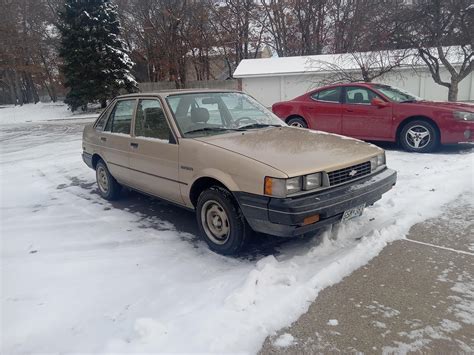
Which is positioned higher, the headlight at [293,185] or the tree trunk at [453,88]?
the tree trunk at [453,88]

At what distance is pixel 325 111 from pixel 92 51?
70.1ft

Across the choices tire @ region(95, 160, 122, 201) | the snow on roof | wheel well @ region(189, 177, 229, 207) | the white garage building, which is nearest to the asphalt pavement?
wheel well @ region(189, 177, 229, 207)

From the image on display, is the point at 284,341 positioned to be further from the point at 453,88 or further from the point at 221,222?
the point at 453,88

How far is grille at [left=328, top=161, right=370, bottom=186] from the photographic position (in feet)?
11.0

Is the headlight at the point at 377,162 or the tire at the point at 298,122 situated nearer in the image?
the headlight at the point at 377,162

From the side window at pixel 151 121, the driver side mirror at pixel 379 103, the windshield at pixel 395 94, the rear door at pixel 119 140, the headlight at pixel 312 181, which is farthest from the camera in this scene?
the windshield at pixel 395 94

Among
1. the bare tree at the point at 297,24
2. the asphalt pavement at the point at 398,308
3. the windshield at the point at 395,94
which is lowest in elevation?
the asphalt pavement at the point at 398,308

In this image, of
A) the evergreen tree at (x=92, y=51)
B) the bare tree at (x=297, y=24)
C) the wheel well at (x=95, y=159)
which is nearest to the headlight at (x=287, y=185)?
the wheel well at (x=95, y=159)

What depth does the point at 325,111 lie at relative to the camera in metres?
8.35

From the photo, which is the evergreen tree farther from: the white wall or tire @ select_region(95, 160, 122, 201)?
tire @ select_region(95, 160, 122, 201)

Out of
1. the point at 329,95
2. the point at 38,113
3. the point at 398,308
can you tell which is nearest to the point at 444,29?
the point at 329,95

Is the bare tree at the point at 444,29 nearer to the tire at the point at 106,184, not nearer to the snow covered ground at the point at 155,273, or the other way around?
the snow covered ground at the point at 155,273

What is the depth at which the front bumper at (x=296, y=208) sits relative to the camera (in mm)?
3068

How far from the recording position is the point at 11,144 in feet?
41.9
